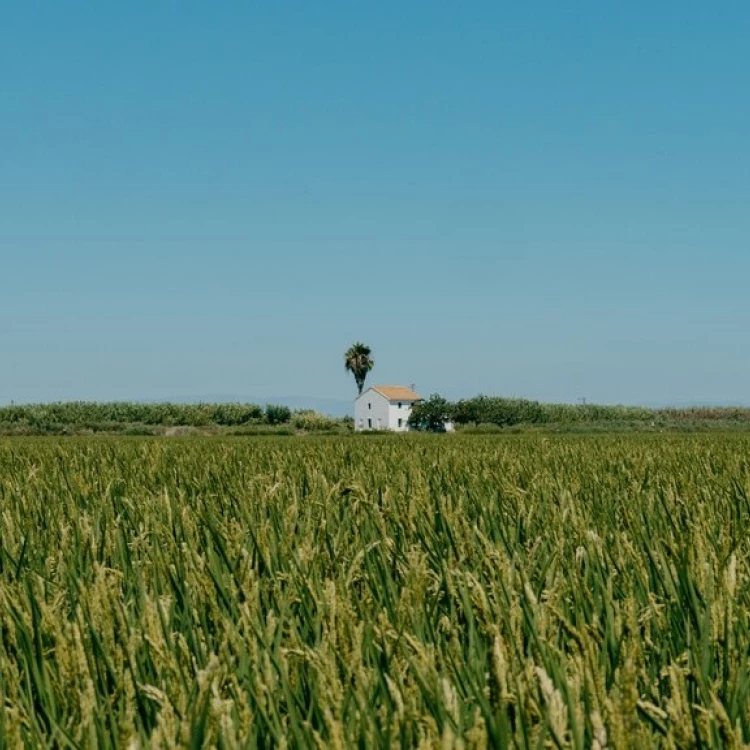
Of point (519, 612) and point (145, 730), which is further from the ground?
point (519, 612)

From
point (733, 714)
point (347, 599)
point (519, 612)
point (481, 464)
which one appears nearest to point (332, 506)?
point (347, 599)

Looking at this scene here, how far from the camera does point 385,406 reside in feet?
369

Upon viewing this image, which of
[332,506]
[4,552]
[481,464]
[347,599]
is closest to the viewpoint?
[347,599]

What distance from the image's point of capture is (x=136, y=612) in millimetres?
2938

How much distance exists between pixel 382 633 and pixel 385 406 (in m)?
111

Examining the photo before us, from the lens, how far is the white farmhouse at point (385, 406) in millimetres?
112125

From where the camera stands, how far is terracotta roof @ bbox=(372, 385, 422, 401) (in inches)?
4429

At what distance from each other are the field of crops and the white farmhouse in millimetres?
106367

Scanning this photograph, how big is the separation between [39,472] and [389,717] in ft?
27.2

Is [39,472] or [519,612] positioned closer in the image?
[519,612]

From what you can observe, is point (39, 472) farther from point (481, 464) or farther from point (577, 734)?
point (577, 734)

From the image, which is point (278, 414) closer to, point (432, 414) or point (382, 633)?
point (432, 414)

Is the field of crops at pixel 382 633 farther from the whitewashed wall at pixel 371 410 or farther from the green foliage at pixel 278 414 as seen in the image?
the whitewashed wall at pixel 371 410

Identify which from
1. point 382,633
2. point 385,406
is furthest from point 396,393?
point 382,633
